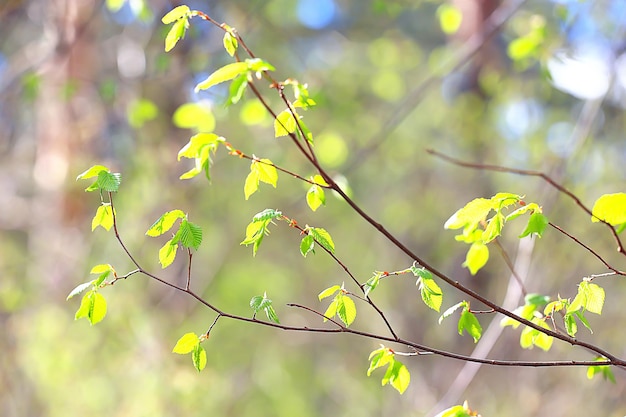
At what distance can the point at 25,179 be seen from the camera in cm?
753

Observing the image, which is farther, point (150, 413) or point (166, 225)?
point (150, 413)

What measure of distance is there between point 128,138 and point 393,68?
2225 millimetres

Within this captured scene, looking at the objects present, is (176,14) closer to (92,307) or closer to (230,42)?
(230,42)

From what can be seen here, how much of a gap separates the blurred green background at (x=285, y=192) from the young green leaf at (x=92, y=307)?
1.61 metres

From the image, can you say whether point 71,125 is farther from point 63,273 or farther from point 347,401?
point 347,401

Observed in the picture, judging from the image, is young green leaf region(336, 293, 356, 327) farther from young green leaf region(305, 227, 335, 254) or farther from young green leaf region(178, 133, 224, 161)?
young green leaf region(178, 133, 224, 161)

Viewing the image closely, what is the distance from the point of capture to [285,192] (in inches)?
244

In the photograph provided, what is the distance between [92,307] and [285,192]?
16.2 feet

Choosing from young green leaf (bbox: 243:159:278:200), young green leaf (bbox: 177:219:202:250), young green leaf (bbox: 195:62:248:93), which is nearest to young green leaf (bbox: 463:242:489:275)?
young green leaf (bbox: 243:159:278:200)

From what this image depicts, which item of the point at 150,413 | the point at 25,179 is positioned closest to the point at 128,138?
the point at 150,413

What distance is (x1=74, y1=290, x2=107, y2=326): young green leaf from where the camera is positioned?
1262mm

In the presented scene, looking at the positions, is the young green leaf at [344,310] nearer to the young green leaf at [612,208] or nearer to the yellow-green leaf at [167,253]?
the yellow-green leaf at [167,253]

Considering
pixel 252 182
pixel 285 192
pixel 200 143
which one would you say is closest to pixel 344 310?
pixel 252 182

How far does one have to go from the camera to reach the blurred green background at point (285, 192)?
4.05 meters
